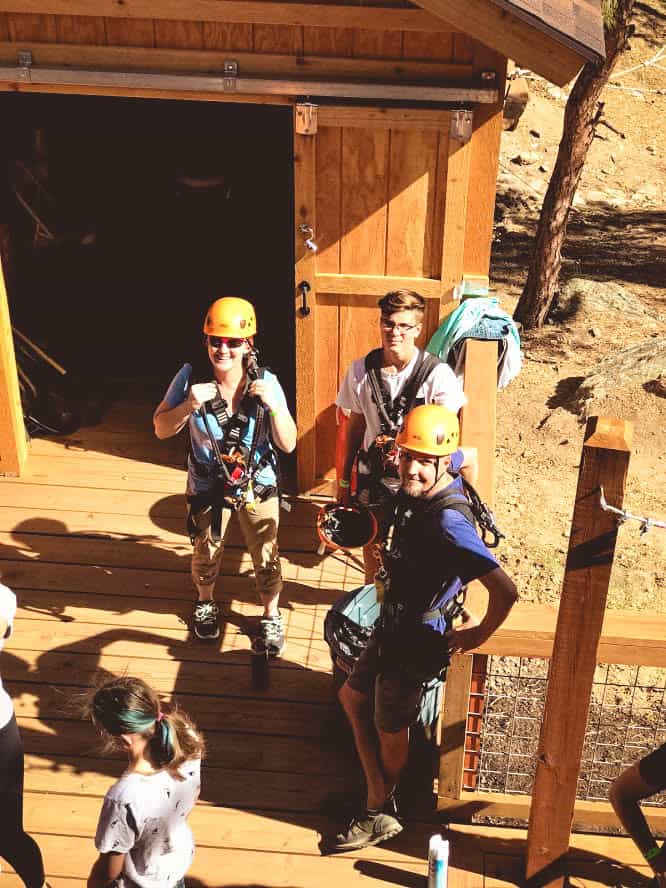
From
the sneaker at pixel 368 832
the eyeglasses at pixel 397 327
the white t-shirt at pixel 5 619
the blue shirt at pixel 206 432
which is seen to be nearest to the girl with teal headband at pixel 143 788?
the white t-shirt at pixel 5 619

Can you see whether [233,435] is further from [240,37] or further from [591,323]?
[591,323]

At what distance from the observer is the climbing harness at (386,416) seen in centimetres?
496

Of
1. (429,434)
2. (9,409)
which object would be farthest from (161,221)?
(429,434)

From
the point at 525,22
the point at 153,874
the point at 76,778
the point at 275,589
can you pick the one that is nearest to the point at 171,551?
the point at 275,589

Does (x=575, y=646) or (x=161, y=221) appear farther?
(x=161, y=221)

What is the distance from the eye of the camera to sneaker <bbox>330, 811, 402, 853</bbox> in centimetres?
Answer: 424

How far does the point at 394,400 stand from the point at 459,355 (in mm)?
1201

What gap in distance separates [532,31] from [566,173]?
5684mm

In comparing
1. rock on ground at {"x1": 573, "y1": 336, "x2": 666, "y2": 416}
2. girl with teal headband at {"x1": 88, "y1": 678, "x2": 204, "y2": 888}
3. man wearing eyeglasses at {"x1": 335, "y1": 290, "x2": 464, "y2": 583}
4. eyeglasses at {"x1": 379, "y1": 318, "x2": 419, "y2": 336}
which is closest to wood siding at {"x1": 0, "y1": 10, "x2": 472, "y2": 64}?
man wearing eyeglasses at {"x1": 335, "y1": 290, "x2": 464, "y2": 583}

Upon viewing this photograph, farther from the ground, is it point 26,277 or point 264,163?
point 264,163

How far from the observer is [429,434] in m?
3.82

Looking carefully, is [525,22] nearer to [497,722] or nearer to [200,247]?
[497,722]

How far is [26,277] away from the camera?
8258 millimetres

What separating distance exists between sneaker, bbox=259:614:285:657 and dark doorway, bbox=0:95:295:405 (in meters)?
3.78
